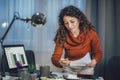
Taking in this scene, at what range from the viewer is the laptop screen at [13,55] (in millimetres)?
2230

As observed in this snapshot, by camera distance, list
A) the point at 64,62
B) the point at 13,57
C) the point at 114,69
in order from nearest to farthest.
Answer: the point at 64,62
the point at 13,57
the point at 114,69

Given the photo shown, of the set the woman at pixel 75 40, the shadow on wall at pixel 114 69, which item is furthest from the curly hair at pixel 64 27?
the shadow on wall at pixel 114 69

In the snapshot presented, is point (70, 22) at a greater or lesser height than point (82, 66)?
greater

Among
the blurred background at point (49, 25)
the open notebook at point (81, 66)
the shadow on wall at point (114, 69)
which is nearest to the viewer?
the open notebook at point (81, 66)

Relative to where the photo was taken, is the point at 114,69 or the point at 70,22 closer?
the point at 70,22

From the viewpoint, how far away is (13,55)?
2.26 meters

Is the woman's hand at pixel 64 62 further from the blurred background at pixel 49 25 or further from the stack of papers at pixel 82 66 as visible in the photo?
the blurred background at pixel 49 25

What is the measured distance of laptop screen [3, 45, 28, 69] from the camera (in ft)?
7.32

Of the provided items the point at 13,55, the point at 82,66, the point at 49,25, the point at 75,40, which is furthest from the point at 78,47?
the point at 49,25

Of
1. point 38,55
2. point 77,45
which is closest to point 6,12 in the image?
point 38,55

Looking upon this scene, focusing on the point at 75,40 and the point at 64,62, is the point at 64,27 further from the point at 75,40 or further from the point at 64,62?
the point at 64,62

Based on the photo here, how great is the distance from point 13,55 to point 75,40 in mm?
566

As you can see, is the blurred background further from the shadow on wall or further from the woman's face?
the woman's face

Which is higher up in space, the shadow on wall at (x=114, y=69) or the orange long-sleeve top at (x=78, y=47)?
the orange long-sleeve top at (x=78, y=47)
